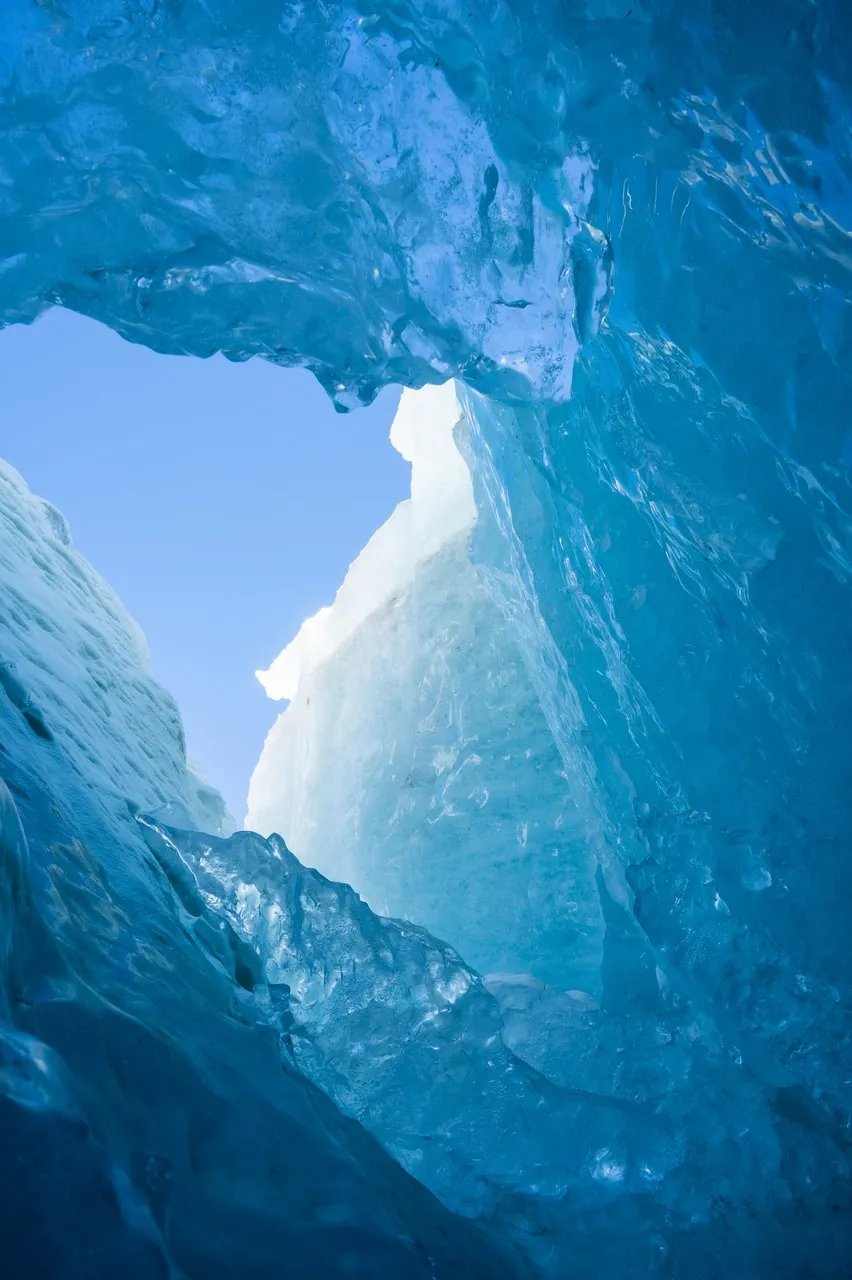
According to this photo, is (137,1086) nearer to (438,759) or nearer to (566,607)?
(566,607)

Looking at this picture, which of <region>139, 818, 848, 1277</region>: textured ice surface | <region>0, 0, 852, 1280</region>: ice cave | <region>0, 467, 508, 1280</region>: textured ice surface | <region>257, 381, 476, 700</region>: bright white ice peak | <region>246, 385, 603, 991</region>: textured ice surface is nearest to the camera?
<region>0, 467, 508, 1280</region>: textured ice surface

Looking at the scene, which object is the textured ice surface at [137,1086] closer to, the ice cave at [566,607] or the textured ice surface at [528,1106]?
the ice cave at [566,607]

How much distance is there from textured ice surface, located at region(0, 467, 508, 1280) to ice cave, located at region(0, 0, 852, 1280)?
0.6 inches

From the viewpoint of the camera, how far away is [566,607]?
172 inches

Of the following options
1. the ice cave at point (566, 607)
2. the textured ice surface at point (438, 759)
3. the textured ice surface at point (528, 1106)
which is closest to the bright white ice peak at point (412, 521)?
→ the textured ice surface at point (438, 759)

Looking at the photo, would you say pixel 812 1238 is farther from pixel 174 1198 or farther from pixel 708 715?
pixel 174 1198

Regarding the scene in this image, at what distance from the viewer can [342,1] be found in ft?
8.44

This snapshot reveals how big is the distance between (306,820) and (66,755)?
587cm

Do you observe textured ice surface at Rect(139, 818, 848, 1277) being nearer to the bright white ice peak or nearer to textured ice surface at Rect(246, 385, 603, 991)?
textured ice surface at Rect(246, 385, 603, 991)

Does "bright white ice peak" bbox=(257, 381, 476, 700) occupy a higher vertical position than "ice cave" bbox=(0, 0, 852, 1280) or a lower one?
higher

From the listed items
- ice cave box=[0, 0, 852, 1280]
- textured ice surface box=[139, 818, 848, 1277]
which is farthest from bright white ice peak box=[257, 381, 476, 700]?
textured ice surface box=[139, 818, 848, 1277]

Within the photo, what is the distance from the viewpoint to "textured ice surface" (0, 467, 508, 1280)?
134 cm

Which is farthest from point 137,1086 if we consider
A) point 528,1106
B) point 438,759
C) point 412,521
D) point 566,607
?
point 412,521

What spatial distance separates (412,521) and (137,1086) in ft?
23.4
